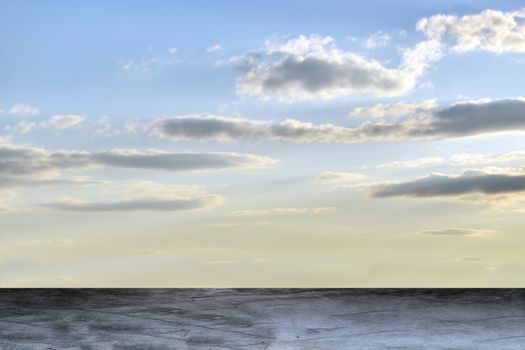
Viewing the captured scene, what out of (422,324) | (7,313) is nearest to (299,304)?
(422,324)

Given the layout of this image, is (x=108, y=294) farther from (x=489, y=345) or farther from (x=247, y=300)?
(x=489, y=345)

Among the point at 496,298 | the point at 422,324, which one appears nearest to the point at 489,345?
the point at 422,324

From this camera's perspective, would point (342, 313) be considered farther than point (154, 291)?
No

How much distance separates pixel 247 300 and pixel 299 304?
0.46 m

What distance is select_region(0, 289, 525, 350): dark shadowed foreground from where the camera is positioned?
4.48m

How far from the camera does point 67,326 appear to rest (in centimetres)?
501

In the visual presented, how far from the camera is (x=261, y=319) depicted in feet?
17.2

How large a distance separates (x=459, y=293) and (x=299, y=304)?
1.44 m

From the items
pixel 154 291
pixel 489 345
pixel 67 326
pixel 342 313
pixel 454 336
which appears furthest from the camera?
pixel 154 291

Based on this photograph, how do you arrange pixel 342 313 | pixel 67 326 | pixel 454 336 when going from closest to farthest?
pixel 454 336 → pixel 67 326 → pixel 342 313

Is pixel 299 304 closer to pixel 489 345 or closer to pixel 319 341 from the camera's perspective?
pixel 319 341

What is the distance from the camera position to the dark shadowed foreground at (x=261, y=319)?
4484 millimetres

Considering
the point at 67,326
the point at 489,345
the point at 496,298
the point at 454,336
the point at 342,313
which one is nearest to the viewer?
the point at 489,345

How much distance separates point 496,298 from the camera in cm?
600
